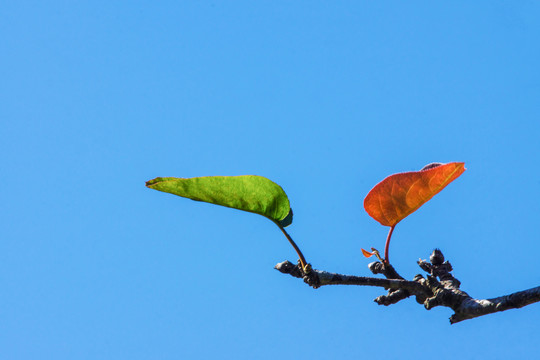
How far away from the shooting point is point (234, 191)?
1.30m

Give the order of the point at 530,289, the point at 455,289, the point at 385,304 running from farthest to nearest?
1. the point at 385,304
2. the point at 455,289
3. the point at 530,289

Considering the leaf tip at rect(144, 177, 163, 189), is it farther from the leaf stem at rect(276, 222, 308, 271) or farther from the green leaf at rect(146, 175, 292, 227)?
the leaf stem at rect(276, 222, 308, 271)

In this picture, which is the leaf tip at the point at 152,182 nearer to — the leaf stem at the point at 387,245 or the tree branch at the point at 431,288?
the tree branch at the point at 431,288

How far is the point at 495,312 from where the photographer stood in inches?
46.0

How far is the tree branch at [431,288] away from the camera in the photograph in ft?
3.73

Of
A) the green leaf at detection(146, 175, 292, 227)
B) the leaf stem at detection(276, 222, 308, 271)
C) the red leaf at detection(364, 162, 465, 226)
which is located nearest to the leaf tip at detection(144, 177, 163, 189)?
the green leaf at detection(146, 175, 292, 227)

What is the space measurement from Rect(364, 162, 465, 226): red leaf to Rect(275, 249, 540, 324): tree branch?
0.14 meters

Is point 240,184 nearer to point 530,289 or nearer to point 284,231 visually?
point 284,231

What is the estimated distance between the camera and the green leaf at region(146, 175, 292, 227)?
1.26m

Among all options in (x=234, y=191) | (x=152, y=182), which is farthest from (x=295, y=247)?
(x=152, y=182)

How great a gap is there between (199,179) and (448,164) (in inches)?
21.6

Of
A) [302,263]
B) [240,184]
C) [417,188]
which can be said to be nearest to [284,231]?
[302,263]

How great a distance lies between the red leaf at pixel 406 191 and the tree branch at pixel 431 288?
0.14 meters

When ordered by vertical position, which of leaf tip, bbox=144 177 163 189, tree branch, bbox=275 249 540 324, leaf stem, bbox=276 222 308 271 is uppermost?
leaf tip, bbox=144 177 163 189
